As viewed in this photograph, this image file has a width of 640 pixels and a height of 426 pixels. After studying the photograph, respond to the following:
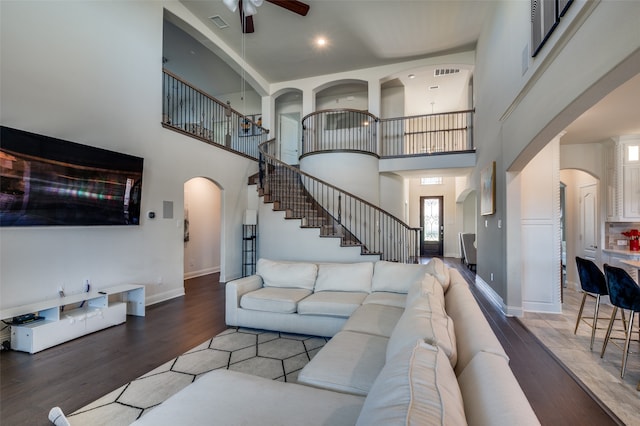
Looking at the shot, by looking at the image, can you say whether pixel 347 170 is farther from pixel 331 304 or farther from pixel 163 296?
pixel 163 296

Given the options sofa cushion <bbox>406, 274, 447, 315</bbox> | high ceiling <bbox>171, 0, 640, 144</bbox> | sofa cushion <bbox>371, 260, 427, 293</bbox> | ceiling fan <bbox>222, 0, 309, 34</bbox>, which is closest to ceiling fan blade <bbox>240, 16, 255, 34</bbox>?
ceiling fan <bbox>222, 0, 309, 34</bbox>

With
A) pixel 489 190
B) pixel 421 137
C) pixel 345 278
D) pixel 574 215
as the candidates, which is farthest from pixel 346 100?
pixel 345 278

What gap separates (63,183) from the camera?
3.38 m

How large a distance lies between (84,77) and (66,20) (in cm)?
63

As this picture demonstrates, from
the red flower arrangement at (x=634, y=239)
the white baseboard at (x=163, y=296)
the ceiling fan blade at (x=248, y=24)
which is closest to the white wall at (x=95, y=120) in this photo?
the white baseboard at (x=163, y=296)

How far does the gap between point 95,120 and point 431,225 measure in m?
10.7

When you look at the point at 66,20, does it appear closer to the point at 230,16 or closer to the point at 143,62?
the point at 143,62

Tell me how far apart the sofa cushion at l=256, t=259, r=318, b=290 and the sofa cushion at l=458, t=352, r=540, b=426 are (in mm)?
2736

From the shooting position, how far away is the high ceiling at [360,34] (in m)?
5.36

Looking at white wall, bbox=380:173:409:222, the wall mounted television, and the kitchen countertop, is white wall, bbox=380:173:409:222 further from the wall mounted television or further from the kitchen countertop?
the wall mounted television

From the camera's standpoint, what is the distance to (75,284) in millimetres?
3598

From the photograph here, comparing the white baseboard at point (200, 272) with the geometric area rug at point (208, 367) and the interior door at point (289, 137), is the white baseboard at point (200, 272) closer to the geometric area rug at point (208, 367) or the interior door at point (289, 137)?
the geometric area rug at point (208, 367)

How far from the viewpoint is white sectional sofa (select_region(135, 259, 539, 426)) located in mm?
808

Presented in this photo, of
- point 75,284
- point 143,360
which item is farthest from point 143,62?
point 143,360
